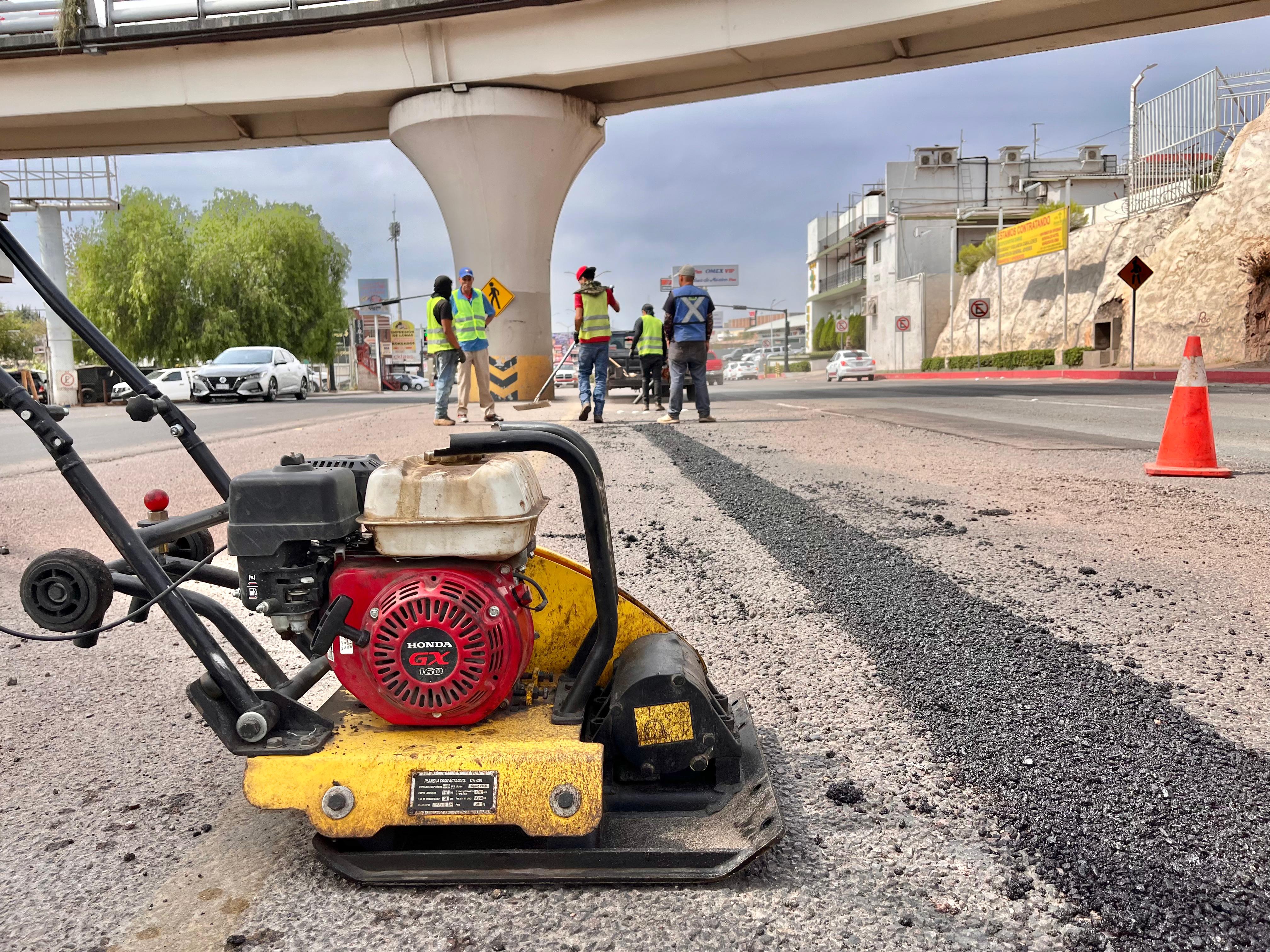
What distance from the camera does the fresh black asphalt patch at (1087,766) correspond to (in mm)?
1676

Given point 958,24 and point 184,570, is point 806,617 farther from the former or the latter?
point 958,24

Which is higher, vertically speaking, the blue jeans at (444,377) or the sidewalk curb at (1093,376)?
the blue jeans at (444,377)

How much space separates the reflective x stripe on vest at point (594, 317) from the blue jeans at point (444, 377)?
6.49ft

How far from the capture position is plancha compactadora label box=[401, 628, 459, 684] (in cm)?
188

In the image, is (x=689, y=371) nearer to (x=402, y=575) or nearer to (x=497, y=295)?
(x=497, y=295)

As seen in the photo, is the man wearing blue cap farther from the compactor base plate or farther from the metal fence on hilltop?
the metal fence on hilltop

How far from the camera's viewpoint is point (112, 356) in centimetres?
228

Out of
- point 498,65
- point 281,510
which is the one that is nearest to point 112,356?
point 281,510

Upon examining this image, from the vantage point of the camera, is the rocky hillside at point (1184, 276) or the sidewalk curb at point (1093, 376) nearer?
the sidewalk curb at point (1093, 376)

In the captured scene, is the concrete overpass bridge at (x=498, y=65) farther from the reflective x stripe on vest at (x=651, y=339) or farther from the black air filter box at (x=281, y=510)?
the black air filter box at (x=281, y=510)

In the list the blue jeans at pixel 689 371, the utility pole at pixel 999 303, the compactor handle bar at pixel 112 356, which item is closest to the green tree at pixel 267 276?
the utility pole at pixel 999 303

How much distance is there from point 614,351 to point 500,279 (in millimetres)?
4370

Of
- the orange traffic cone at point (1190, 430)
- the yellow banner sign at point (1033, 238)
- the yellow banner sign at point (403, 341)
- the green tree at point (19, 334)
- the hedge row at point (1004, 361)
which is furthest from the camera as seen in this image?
the yellow banner sign at point (403, 341)

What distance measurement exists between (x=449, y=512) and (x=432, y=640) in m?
0.26
